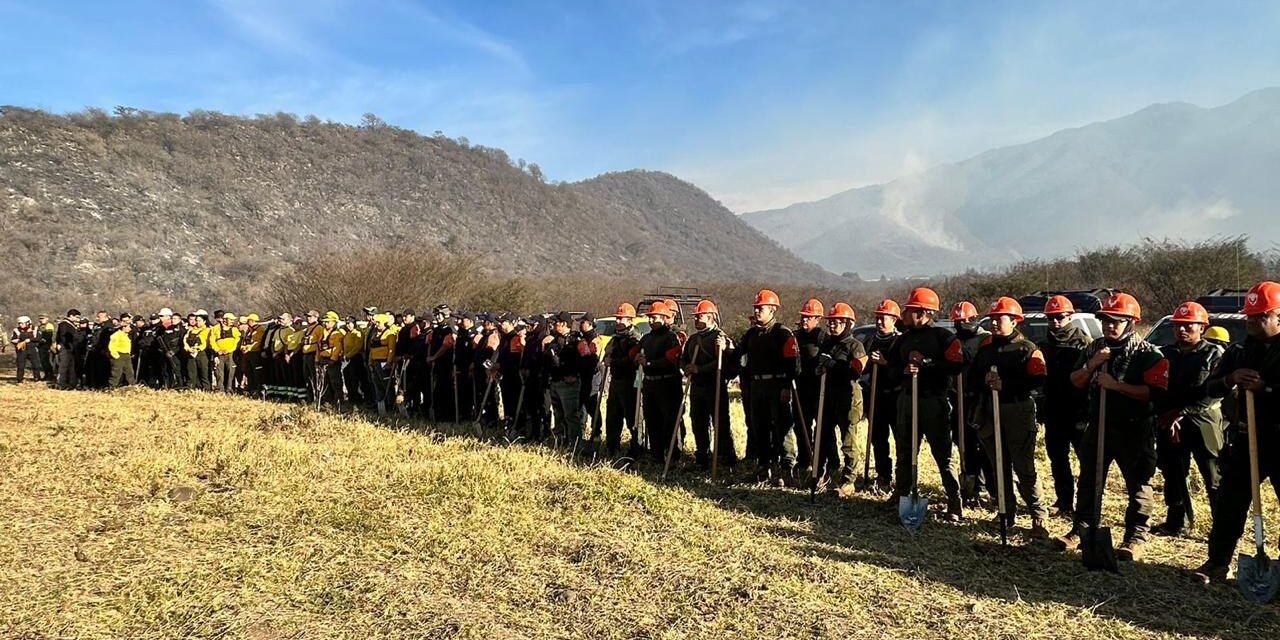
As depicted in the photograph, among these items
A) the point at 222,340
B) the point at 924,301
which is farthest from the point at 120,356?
the point at 924,301

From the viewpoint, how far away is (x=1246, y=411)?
4.59 m

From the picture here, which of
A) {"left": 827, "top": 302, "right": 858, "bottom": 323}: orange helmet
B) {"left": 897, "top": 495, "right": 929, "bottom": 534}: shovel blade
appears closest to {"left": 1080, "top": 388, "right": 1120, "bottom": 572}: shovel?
{"left": 897, "top": 495, "right": 929, "bottom": 534}: shovel blade

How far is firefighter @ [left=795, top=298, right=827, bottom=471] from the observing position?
7594 millimetres

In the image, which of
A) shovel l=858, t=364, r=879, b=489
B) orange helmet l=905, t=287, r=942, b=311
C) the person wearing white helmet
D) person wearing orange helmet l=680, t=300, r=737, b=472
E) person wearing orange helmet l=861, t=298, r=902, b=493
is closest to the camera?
orange helmet l=905, t=287, r=942, b=311

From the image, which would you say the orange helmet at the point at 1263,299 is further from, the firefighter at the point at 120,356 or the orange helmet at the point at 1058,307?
the firefighter at the point at 120,356

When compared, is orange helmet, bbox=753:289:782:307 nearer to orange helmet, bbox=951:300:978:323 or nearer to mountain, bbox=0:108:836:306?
orange helmet, bbox=951:300:978:323

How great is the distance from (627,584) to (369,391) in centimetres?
941

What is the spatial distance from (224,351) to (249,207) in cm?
4087

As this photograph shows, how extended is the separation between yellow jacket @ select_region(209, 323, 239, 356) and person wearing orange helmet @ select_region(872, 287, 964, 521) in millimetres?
13204

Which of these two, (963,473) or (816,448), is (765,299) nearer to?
(816,448)

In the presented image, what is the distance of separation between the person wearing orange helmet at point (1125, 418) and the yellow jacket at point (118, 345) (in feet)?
52.2

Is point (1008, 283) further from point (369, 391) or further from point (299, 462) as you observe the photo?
point (299, 462)

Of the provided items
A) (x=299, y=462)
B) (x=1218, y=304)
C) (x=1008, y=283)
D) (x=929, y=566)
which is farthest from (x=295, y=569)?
(x=1008, y=283)

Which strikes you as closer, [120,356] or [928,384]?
[928,384]
